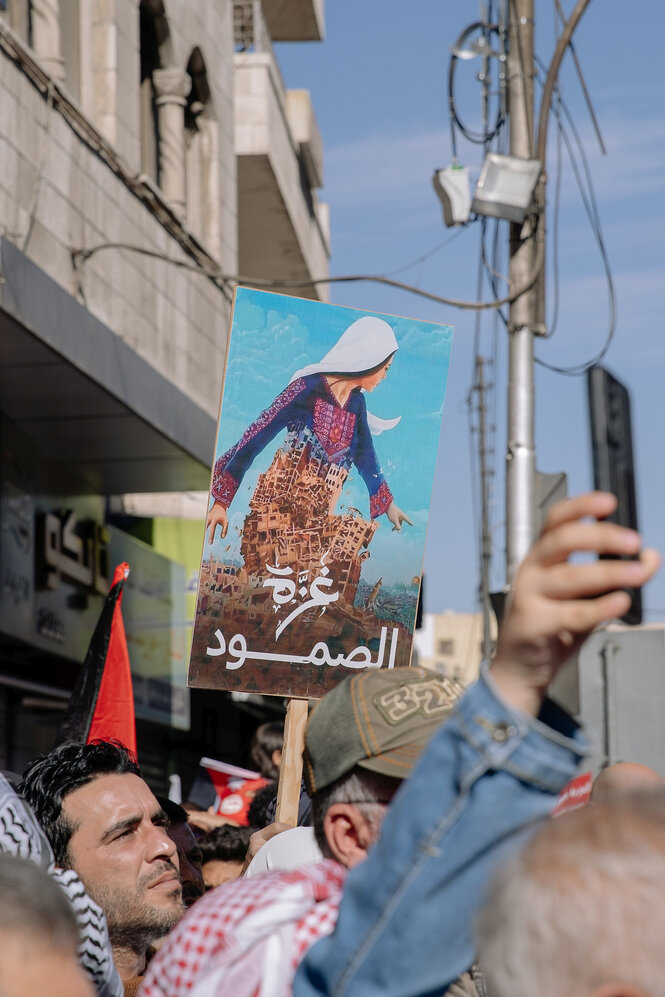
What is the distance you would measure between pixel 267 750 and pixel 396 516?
3449 mm

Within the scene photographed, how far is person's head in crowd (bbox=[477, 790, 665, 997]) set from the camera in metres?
1.36

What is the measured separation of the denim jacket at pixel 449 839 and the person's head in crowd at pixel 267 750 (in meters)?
5.52

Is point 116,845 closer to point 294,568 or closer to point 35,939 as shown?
point 294,568

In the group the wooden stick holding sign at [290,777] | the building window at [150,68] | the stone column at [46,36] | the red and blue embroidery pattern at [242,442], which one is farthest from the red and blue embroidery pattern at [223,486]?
the building window at [150,68]

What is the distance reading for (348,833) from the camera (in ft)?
6.55

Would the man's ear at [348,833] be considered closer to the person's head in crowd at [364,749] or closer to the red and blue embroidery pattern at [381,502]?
the person's head in crowd at [364,749]

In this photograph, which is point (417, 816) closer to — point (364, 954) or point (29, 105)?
point (364, 954)

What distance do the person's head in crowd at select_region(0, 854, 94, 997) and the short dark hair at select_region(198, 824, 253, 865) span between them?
3.92m

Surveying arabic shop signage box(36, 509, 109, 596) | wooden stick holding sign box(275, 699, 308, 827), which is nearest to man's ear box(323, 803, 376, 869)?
wooden stick holding sign box(275, 699, 308, 827)

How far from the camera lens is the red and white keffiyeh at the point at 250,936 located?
5.59ft

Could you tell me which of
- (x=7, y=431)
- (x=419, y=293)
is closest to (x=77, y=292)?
(x=7, y=431)

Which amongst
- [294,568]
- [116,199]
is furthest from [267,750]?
[116,199]

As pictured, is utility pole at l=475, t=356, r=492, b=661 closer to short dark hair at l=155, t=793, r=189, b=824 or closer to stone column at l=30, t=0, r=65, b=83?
stone column at l=30, t=0, r=65, b=83

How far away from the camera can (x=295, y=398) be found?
413 cm
